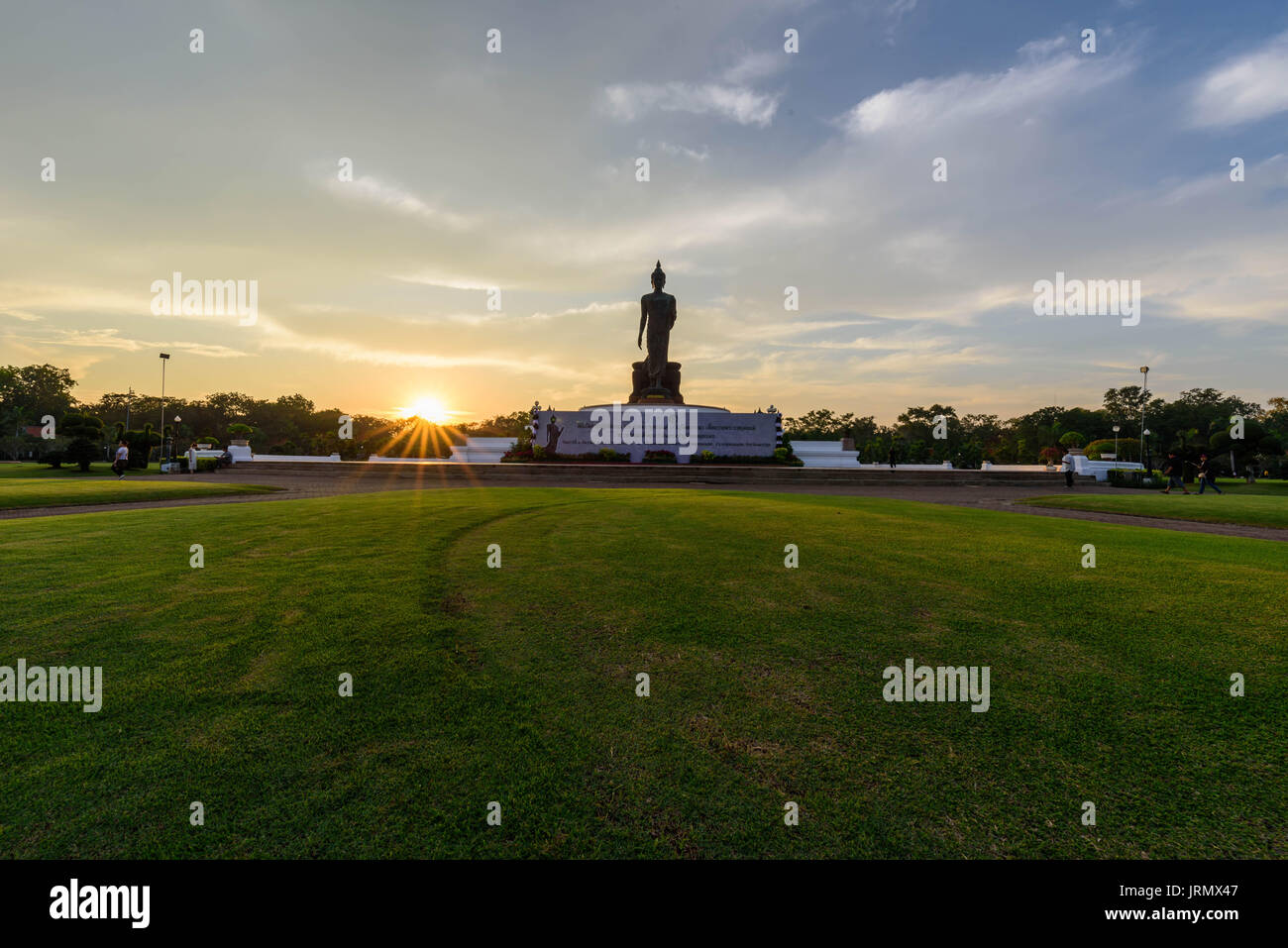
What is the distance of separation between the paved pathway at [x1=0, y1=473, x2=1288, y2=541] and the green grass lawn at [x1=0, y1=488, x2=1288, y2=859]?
7.59 metres

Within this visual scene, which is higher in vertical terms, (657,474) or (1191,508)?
(657,474)

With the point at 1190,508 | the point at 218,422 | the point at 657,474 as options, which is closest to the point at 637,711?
the point at 1190,508

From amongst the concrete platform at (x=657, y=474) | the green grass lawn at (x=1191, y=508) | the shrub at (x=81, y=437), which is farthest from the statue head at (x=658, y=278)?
the shrub at (x=81, y=437)

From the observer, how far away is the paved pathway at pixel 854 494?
509 inches

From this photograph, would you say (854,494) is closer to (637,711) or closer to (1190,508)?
(1190,508)

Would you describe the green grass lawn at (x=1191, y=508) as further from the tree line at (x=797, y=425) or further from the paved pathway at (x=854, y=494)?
the tree line at (x=797, y=425)

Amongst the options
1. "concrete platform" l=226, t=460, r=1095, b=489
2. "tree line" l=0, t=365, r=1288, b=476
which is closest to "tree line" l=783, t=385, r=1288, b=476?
"tree line" l=0, t=365, r=1288, b=476

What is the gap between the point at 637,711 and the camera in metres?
3.45

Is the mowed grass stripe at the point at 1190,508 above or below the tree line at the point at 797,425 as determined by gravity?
below

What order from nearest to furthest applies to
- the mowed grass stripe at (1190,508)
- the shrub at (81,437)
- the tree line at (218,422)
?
the mowed grass stripe at (1190,508) < the shrub at (81,437) < the tree line at (218,422)

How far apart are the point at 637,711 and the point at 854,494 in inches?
747

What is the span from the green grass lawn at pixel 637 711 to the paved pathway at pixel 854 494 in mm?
7595
